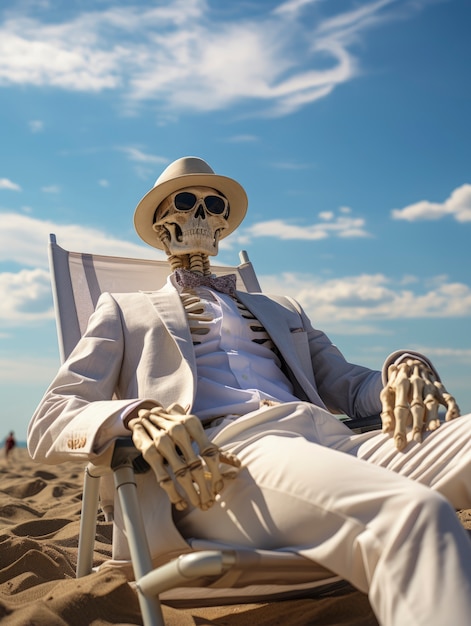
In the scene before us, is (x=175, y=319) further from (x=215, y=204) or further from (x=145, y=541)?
Result: (x=145, y=541)

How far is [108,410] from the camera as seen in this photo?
2488 mm

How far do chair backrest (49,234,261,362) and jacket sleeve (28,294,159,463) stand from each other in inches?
26.1

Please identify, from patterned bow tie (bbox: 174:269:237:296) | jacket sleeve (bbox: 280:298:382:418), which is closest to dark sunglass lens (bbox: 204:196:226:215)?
patterned bow tie (bbox: 174:269:237:296)

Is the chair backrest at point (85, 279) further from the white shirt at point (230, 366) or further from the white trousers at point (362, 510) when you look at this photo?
the white trousers at point (362, 510)

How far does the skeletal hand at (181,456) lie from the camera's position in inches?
88.2

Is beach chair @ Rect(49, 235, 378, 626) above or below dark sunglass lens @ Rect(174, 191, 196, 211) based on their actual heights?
below

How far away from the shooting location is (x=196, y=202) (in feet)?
12.7

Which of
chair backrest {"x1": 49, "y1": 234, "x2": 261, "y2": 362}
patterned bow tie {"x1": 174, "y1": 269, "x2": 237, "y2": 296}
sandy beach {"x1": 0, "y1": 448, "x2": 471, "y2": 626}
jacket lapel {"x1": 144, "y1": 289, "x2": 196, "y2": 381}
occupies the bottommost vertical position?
sandy beach {"x1": 0, "y1": 448, "x2": 471, "y2": 626}

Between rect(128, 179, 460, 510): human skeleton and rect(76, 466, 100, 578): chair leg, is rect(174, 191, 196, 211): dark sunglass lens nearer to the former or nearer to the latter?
rect(128, 179, 460, 510): human skeleton

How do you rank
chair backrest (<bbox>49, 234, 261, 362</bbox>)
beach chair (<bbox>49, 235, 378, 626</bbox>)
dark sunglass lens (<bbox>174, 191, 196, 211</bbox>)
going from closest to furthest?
beach chair (<bbox>49, 235, 378, 626</bbox>)
dark sunglass lens (<bbox>174, 191, 196, 211</bbox>)
chair backrest (<bbox>49, 234, 261, 362</bbox>)

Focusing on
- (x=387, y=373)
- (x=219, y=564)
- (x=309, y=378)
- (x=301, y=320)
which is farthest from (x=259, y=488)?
(x=301, y=320)

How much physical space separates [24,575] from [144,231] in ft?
5.91

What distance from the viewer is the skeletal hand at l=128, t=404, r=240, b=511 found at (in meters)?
2.24

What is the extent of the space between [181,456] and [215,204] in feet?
6.10
